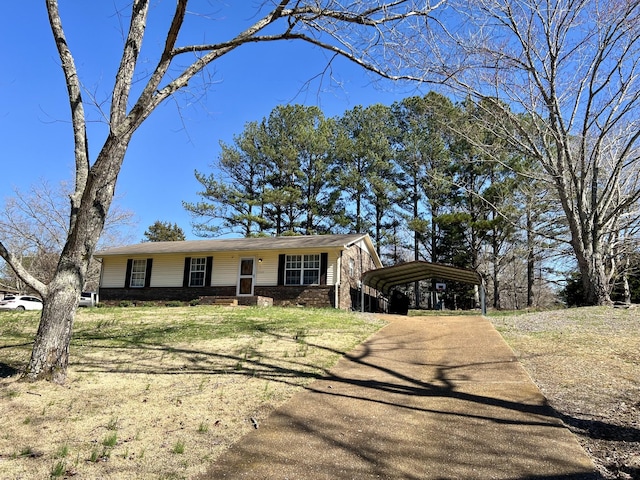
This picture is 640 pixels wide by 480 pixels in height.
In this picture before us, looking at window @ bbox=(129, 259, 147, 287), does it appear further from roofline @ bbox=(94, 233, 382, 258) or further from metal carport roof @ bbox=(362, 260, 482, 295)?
metal carport roof @ bbox=(362, 260, 482, 295)

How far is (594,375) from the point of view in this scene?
5.91 metres

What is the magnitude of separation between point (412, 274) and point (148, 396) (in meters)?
18.5

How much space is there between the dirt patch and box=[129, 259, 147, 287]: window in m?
16.9

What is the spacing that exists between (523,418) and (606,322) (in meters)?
7.19

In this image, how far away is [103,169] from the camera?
524cm

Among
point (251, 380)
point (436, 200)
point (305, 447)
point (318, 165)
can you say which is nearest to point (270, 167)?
point (318, 165)

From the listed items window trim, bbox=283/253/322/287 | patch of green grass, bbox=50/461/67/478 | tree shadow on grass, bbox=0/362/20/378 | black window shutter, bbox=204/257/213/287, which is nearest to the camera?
patch of green grass, bbox=50/461/67/478

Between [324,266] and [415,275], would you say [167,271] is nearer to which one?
[324,266]

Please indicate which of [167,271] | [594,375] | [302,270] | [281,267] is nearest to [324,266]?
[302,270]

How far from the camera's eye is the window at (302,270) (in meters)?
18.6

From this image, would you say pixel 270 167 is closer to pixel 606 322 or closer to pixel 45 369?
pixel 606 322

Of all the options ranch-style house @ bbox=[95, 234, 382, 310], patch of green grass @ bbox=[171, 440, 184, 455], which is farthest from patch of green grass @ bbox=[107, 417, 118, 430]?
ranch-style house @ bbox=[95, 234, 382, 310]

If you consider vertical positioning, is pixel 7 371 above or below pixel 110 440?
above

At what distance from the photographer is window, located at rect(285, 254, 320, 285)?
18.6m
